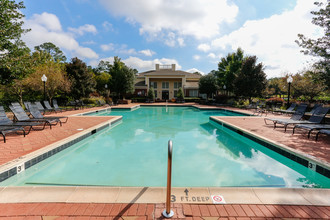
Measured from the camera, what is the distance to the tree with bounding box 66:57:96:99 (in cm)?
2066

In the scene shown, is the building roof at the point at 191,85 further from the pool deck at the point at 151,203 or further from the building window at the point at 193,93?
the pool deck at the point at 151,203

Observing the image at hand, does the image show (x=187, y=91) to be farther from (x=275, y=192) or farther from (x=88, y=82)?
(x=275, y=192)

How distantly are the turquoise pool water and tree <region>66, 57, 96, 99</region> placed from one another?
15.9 metres

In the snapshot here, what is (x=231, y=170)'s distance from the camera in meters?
4.84

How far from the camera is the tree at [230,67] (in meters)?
27.4

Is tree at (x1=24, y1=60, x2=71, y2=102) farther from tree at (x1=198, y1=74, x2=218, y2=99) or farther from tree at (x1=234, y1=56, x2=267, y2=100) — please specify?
tree at (x1=234, y1=56, x2=267, y2=100)

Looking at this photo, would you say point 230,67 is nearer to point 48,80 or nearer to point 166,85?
point 166,85

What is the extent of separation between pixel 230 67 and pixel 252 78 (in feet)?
23.8

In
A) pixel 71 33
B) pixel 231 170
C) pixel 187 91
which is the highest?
pixel 71 33

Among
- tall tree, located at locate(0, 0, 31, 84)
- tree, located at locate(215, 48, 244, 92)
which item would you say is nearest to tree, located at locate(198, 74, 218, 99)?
tree, located at locate(215, 48, 244, 92)

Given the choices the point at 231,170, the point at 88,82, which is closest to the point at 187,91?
the point at 88,82

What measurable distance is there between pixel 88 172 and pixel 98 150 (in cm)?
179

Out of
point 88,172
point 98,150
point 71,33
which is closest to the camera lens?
point 88,172

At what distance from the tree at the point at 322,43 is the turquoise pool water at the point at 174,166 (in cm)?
660
